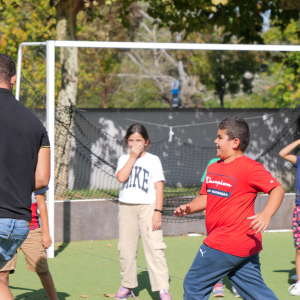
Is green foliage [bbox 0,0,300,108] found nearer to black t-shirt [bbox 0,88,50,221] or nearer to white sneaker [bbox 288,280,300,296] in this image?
white sneaker [bbox 288,280,300,296]

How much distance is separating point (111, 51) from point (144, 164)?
18.8 meters

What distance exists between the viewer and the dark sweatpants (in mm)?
2816

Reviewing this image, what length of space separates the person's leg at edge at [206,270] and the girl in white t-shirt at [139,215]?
3.96 feet

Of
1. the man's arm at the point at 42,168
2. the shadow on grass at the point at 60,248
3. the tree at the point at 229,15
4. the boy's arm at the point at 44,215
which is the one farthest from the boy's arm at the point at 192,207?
the tree at the point at 229,15

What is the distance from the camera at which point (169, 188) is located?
1004 centimetres

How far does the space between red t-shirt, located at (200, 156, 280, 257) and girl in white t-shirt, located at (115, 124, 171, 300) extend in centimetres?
126

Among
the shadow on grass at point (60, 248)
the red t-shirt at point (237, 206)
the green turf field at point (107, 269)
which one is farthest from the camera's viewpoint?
the shadow on grass at point (60, 248)

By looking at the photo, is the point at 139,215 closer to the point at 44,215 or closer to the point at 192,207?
the point at 44,215

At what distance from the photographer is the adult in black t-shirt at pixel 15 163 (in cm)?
243

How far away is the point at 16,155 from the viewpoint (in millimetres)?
2447

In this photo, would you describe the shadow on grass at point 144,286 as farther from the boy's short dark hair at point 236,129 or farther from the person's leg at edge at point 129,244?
the boy's short dark hair at point 236,129

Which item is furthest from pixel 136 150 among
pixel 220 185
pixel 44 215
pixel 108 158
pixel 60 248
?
pixel 108 158

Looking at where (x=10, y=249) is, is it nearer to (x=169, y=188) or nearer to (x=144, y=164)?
(x=144, y=164)

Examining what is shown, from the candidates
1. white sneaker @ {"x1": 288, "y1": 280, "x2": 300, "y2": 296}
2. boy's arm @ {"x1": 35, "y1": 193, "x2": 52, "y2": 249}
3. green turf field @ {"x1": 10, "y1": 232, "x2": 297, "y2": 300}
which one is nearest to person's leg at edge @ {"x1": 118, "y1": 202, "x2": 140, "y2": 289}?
green turf field @ {"x1": 10, "y1": 232, "x2": 297, "y2": 300}
